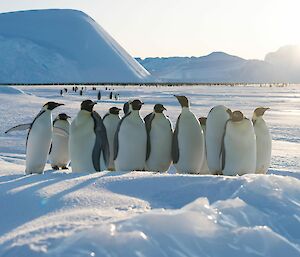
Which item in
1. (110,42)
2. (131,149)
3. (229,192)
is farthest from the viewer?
(110,42)

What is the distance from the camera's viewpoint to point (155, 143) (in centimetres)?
511

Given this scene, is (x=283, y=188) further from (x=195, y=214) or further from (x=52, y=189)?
(x=52, y=189)

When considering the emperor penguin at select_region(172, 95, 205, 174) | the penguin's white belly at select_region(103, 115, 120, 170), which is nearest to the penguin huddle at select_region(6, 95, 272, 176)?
the emperor penguin at select_region(172, 95, 205, 174)

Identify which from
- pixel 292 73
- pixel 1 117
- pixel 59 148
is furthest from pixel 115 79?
pixel 292 73

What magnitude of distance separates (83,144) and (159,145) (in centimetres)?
81

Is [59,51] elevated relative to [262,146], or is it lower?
elevated

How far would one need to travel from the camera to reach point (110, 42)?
96375 millimetres

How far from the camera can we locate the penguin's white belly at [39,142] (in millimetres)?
5141

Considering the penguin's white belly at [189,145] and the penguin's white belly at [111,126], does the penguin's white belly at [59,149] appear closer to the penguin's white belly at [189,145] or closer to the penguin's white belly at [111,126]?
the penguin's white belly at [111,126]

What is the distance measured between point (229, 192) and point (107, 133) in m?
2.84

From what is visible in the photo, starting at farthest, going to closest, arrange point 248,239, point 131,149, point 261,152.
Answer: point 261,152 → point 131,149 → point 248,239

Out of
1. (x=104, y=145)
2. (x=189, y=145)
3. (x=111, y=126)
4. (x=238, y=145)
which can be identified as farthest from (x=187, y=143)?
(x=111, y=126)

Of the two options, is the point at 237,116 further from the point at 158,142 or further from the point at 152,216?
the point at 152,216

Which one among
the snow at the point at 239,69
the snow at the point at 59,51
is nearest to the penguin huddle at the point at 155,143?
the snow at the point at 59,51
